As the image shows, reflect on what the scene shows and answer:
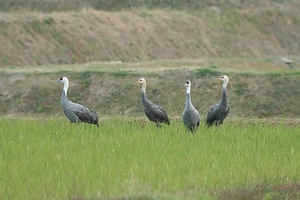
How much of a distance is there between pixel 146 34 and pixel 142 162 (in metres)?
28.6

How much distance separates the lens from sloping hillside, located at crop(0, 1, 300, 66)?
116ft

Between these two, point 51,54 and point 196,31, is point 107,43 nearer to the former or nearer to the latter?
point 51,54

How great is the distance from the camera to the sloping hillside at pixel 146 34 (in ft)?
116

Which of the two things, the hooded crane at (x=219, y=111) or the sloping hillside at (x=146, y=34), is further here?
the sloping hillside at (x=146, y=34)

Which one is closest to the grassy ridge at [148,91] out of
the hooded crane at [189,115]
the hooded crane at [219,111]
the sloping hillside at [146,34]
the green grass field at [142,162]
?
the hooded crane at [219,111]

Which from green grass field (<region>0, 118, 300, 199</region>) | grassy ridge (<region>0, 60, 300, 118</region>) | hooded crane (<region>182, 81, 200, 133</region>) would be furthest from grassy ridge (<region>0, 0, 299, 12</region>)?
green grass field (<region>0, 118, 300, 199</region>)

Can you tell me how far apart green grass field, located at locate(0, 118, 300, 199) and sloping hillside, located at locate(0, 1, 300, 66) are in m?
19.4

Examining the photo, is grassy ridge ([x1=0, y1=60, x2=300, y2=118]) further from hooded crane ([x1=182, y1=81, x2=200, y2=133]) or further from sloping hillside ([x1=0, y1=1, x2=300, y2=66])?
sloping hillside ([x1=0, y1=1, x2=300, y2=66])

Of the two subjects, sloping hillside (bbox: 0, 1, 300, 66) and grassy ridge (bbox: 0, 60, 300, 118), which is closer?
grassy ridge (bbox: 0, 60, 300, 118)

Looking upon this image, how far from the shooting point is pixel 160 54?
39.1 metres

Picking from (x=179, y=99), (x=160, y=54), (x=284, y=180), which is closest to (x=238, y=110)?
(x=179, y=99)

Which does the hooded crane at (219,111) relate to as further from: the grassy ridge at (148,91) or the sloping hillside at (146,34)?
the sloping hillside at (146,34)

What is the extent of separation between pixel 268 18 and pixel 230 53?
5652 mm

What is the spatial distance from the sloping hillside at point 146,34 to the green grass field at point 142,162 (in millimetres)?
19356
